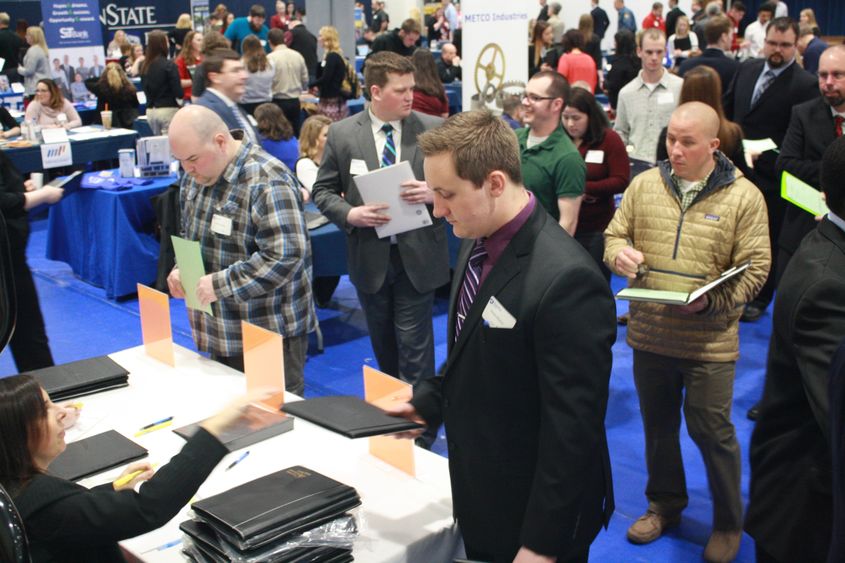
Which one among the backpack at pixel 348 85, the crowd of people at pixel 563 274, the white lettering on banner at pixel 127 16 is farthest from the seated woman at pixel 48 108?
the white lettering on banner at pixel 127 16

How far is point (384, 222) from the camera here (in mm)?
3645

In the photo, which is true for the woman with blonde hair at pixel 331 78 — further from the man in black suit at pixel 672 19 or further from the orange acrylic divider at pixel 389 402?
the orange acrylic divider at pixel 389 402

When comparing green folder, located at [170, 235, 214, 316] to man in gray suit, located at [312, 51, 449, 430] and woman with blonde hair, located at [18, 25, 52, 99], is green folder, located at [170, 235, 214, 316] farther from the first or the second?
woman with blonde hair, located at [18, 25, 52, 99]

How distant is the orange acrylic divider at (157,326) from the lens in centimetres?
311

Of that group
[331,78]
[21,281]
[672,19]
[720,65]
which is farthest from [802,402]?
[672,19]

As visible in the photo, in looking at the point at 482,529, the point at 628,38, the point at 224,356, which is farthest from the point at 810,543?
the point at 628,38

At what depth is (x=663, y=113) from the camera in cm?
543

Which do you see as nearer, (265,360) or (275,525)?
(275,525)

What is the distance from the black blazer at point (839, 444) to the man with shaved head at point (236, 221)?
6.27 ft

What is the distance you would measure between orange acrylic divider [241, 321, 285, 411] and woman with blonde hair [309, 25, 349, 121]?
24.6 feet

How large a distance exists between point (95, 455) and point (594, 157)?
2.84m

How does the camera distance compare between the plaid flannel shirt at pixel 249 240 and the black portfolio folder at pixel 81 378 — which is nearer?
the black portfolio folder at pixel 81 378

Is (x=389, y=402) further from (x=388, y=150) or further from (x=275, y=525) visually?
(x=388, y=150)

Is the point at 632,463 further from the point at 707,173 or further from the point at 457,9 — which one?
the point at 457,9
